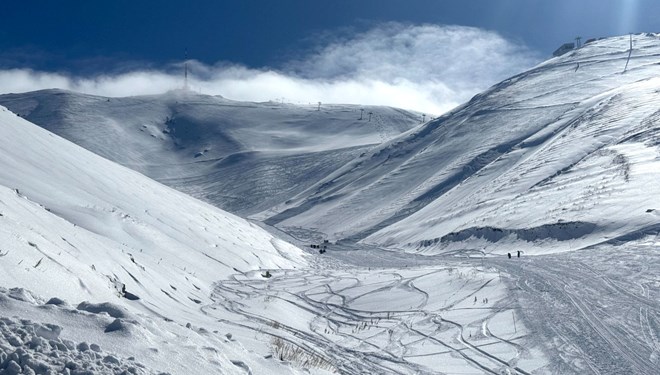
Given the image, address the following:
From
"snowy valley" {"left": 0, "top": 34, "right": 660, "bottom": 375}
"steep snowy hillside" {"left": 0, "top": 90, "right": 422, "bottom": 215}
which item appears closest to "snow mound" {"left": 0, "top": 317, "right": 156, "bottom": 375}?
"snowy valley" {"left": 0, "top": 34, "right": 660, "bottom": 375}

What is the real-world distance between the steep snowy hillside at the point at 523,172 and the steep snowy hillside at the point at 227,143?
2103 cm

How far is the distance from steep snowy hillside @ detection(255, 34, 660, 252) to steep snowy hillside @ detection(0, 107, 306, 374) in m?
17.2

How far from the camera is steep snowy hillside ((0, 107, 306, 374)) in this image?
23.7ft

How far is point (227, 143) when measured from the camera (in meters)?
177

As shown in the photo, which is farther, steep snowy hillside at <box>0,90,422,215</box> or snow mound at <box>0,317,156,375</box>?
steep snowy hillside at <box>0,90,422,215</box>

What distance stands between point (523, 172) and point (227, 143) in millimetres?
123355

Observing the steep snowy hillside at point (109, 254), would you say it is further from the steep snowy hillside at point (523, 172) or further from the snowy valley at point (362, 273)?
the steep snowy hillside at point (523, 172)

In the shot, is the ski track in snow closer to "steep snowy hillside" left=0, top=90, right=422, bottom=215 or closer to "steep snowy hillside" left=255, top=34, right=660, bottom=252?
"steep snowy hillside" left=255, top=34, right=660, bottom=252

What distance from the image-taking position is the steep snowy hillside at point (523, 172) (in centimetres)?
4206

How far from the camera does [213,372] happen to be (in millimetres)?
7125

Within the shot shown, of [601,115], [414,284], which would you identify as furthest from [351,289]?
[601,115]

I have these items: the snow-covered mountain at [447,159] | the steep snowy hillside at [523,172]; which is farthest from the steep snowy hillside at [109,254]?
the snow-covered mountain at [447,159]

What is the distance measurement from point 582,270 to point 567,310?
8.08m

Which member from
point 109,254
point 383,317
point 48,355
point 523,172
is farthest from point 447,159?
point 48,355
